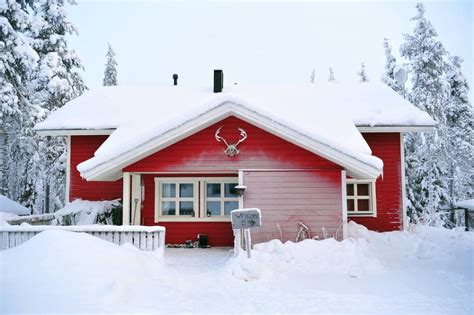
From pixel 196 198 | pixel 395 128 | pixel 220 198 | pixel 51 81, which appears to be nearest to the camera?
pixel 196 198

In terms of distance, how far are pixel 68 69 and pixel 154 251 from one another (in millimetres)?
17132

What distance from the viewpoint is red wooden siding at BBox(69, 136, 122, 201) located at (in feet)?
44.4

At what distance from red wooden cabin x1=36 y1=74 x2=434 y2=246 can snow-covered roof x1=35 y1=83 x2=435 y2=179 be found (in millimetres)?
36

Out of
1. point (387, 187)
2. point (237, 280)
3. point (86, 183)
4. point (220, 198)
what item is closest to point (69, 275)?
point (237, 280)

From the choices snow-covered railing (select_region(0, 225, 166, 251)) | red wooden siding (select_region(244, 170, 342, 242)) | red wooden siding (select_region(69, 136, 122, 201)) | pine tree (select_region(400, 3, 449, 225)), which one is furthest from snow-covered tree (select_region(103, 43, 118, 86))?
red wooden siding (select_region(244, 170, 342, 242))

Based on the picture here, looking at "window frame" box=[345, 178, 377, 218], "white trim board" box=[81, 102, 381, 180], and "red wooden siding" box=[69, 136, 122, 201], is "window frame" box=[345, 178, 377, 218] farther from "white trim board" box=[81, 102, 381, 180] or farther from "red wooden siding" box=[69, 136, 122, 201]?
"red wooden siding" box=[69, 136, 122, 201]

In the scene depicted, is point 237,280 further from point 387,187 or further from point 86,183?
point 86,183

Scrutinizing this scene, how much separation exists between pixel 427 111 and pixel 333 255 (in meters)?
17.2

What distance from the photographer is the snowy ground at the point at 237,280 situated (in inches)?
223

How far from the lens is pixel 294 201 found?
10.2 meters

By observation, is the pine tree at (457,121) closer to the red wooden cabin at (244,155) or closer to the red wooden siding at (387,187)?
the red wooden cabin at (244,155)

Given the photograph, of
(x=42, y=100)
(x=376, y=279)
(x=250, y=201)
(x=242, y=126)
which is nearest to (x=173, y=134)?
(x=242, y=126)

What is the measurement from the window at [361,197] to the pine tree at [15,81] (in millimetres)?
15585

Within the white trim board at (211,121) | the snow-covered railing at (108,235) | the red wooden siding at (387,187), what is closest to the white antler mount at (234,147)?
the white trim board at (211,121)
